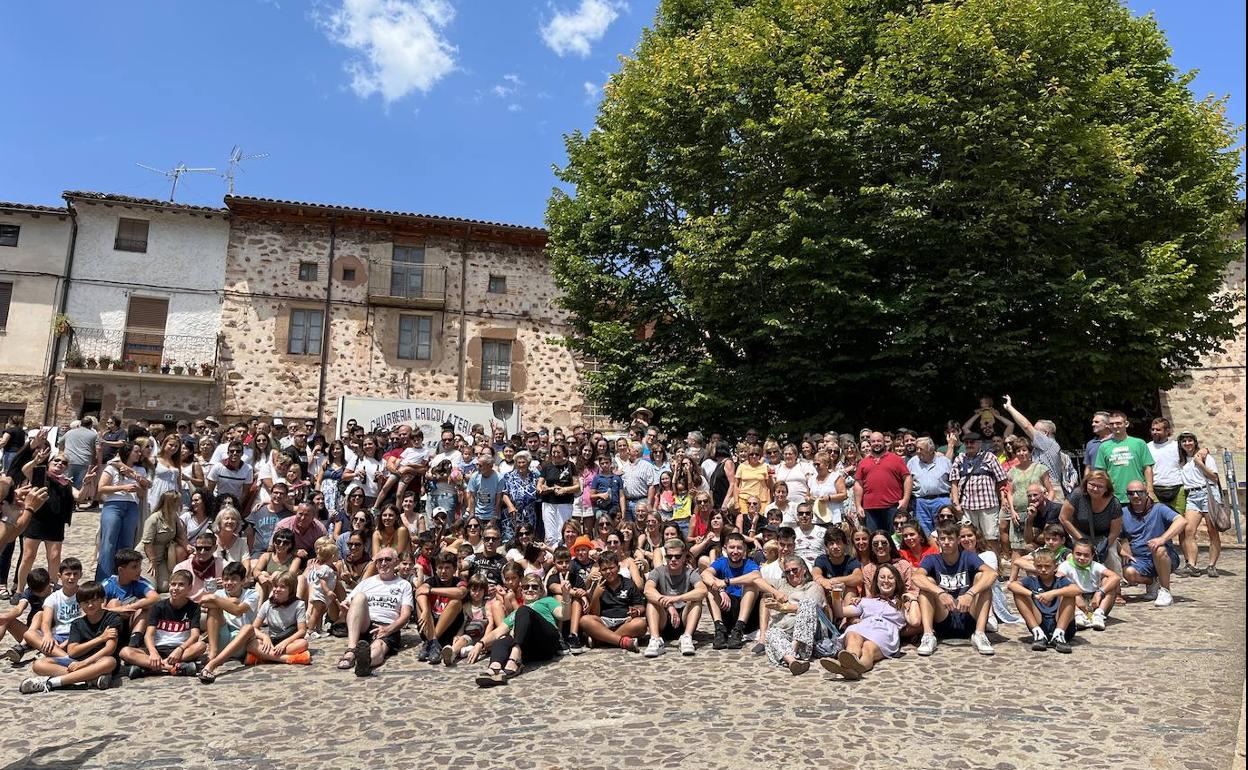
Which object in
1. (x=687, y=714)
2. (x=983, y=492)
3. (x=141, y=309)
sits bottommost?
(x=687, y=714)

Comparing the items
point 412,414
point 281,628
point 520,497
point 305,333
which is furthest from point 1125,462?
point 305,333

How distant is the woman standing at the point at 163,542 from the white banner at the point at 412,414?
33.5 ft

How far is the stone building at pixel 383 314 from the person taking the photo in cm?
2353

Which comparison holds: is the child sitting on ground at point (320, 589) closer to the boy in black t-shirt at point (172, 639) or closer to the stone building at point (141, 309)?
the boy in black t-shirt at point (172, 639)

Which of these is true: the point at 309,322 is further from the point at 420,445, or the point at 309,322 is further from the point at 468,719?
the point at 468,719

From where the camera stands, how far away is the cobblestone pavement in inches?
184

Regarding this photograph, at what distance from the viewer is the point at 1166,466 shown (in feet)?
29.4

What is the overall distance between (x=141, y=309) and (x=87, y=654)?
776 inches

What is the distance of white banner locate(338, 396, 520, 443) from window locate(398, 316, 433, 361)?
173 inches

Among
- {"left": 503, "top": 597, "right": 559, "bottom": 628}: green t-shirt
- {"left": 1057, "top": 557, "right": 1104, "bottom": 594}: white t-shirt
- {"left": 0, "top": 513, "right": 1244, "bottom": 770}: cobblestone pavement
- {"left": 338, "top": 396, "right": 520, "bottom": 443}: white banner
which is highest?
{"left": 338, "top": 396, "right": 520, "bottom": 443}: white banner

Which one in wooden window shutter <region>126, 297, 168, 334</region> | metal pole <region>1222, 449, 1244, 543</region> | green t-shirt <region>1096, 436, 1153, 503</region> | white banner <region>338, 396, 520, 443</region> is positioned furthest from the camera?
wooden window shutter <region>126, 297, 168, 334</region>

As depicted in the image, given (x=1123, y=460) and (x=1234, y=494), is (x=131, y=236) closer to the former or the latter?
(x=1123, y=460)

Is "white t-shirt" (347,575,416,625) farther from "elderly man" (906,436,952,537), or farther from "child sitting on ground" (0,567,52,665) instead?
"elderly man" (906,436,952,537)

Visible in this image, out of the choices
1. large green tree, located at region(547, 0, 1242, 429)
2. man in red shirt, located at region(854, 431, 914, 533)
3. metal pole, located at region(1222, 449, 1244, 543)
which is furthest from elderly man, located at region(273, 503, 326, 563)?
metal pole, located at region(1222, 449, 1244, 543)
